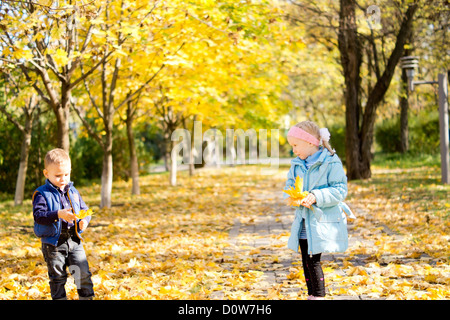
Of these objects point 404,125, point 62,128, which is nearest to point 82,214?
point 62,128

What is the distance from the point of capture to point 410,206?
1063 centimetres

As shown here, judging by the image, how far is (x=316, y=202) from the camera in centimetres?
427

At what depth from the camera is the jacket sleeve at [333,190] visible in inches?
168

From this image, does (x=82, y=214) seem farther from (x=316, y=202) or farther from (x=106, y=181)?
(x=106, y=181)

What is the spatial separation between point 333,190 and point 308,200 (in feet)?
0.81

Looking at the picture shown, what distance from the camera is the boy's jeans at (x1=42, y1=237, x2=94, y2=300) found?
4.22m

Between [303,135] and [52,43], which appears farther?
[52,43]

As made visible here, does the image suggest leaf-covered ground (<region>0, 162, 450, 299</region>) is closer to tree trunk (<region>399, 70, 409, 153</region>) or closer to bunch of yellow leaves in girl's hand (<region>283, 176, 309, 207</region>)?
bunch of yellow leaves in girl's hand (<region>283, 176, 309, 207</region>)

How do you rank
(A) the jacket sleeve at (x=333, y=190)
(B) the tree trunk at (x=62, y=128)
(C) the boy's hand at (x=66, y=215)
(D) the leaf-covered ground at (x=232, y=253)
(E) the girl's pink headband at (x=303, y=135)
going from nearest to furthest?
(C) the boy's hand at (x=66, y=215) → (A) the jacket sleeve at (x=333, y=190) → (E) the girl's pink headband at (x=303, y=135) → (D) the leaf-covered ground at (x=232, y=253) → (B) the tree trunk at (x=62, y=128)

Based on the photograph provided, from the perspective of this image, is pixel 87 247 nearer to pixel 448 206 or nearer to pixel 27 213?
pixel 27 213

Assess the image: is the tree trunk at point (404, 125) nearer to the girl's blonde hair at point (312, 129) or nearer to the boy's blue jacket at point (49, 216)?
the girl's blonde hair at point (312, 129)

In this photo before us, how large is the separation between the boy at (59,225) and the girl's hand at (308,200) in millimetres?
1694

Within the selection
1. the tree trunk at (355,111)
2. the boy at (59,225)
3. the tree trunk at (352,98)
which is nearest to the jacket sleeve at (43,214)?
the boy at (59,225)

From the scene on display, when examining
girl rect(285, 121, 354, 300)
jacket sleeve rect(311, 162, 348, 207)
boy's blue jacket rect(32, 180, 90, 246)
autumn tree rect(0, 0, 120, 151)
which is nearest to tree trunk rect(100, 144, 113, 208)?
autumn tree rect(0, 0, 120, 151)
